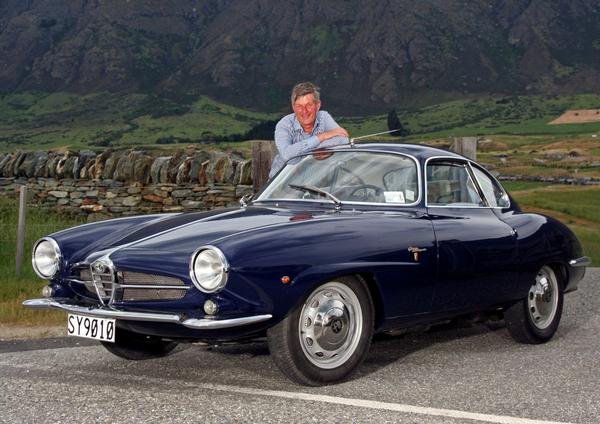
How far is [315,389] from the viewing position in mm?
6016

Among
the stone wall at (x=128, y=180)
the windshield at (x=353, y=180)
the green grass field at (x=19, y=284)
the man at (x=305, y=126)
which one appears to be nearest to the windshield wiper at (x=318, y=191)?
the windshield at (x=353, y=180)

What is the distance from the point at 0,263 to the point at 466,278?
7.13 m

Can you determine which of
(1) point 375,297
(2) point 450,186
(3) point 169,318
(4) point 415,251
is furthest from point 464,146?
(3) point 169,318

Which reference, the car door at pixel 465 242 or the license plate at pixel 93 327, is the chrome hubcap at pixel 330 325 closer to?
the car door at pixel 465 242

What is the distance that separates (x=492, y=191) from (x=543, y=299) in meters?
0.96

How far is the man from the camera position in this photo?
349 inches

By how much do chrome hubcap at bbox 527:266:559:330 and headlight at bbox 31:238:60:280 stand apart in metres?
3.64

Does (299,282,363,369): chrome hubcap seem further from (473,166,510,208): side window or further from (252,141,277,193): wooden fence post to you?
(252,141,277,193): wooden fence post

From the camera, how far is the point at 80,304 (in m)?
6.36

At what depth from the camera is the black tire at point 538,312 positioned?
778cm

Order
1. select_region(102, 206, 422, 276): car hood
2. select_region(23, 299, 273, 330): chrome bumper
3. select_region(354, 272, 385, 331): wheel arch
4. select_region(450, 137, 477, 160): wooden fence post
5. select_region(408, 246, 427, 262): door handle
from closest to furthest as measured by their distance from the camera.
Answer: select_region(23, 299, 273, 330): chrome bumper → select_region(102, 206, 422, 276): car hood → select_region(354, 272, 385, 331): wheel arch → select_region(408, 246, 427, 262): door handle → select_region(450, 137, 477, 160): wooden fence post

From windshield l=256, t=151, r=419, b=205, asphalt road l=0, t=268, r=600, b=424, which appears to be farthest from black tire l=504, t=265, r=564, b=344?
windshield l=256, t=151, r=419, b=205

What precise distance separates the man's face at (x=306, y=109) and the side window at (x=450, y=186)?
170cm

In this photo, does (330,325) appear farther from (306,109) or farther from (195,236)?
(306,109)
